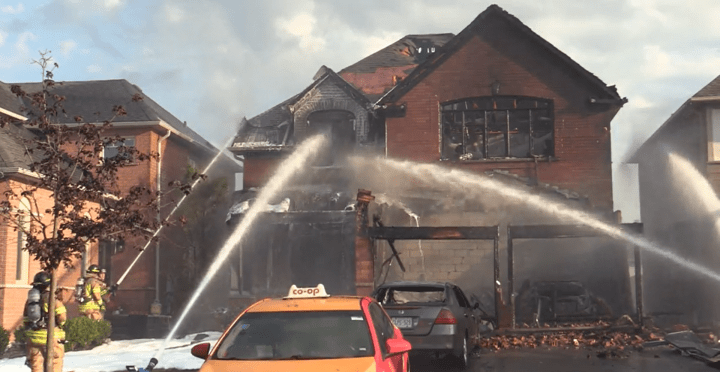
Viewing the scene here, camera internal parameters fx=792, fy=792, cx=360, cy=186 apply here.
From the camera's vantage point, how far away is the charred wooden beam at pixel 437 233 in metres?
18.2

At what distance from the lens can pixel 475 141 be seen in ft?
83.4

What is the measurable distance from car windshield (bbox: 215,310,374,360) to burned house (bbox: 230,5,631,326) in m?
15.5

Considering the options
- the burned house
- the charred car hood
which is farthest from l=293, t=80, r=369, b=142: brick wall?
the charred car hood

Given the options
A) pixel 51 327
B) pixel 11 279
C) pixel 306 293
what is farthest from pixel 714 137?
pixel 51 327

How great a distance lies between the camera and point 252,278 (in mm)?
25359

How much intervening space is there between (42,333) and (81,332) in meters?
7.66

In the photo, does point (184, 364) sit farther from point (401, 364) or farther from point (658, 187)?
point (658, 187)

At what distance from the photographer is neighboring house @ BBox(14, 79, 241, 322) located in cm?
2744

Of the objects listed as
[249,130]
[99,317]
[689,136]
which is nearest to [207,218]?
[249,130]

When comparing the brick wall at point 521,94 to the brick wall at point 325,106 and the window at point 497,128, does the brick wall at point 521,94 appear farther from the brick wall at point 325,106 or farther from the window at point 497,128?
the brick wall at point 325,106

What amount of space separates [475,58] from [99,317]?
14.2 metres

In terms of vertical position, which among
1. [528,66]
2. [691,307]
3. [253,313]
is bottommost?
[691,307]

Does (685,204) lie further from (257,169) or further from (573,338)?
(257,169)

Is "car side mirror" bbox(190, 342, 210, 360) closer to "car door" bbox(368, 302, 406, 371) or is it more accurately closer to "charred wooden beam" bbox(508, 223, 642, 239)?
"car door" bbox(368, 302, 406, 371)
